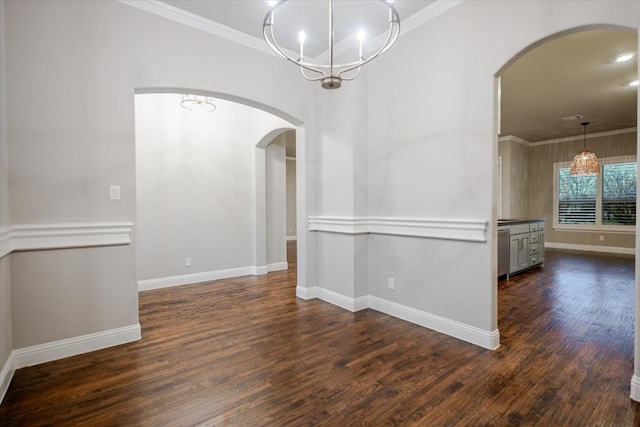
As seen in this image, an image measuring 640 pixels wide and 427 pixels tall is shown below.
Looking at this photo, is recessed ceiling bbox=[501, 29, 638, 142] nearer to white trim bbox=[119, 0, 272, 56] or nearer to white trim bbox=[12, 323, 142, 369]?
white trim bbox=[119, 0, 272, 56]

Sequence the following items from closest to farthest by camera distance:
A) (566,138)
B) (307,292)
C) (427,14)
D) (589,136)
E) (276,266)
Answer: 1. (427,14)
2. (307,292)
3. (276,266)
4. (589,136)
5. (566,138)

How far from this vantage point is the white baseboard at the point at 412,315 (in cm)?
260

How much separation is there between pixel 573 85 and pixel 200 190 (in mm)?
5758

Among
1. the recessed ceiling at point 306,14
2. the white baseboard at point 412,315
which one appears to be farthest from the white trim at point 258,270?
the recessed ceiling at point 306,14

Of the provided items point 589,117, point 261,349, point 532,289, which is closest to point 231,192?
point 261,349

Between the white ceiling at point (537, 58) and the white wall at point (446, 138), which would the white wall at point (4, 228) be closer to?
the white ceiling at point (537, 58)

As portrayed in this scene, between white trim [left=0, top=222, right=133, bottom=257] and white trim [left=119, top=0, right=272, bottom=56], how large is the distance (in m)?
1.93

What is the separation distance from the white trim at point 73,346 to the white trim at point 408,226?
2.18 m

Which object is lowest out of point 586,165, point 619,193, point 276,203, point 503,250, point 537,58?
point 503,250

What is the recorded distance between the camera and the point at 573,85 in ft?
15.3

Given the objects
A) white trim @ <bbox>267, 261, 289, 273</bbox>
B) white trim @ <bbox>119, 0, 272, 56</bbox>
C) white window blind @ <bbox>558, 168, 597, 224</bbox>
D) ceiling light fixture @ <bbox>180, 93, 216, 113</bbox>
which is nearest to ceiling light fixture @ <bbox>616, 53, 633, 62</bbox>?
white trim @ <bbox>119, 0, 272, 56</bbox>

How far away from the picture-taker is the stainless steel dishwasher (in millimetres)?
4672

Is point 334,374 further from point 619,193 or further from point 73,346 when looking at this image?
point 619,193

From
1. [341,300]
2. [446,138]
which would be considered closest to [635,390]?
[446,138]
